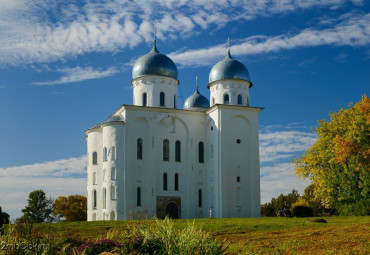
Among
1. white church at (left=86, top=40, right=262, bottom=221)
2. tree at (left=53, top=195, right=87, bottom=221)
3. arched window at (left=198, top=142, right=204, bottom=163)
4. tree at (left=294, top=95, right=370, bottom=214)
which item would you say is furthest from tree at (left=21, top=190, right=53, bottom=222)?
tree at (left=294, top=95, right=370, bottom=214)

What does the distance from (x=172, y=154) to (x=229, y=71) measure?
8.15 meters

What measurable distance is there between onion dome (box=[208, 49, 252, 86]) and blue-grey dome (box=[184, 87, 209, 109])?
5.79 m

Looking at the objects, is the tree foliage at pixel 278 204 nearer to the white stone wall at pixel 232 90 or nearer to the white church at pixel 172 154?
the white church at pixel 172 154

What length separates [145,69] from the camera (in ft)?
116

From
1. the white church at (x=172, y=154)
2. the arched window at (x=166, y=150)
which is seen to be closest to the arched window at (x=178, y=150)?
the white church at (x=172, y=154)

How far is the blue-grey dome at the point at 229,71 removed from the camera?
117 ft

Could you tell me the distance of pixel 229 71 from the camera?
35656 mm

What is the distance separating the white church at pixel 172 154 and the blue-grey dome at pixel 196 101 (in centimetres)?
647

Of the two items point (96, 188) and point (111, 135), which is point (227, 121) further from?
point (96, 188)

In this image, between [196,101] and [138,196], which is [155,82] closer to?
[196,101]

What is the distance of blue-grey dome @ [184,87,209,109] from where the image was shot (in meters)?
42.2

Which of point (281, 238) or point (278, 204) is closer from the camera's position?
point (281, 238)

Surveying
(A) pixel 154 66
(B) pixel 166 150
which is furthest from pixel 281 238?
(A) pixel 154 66

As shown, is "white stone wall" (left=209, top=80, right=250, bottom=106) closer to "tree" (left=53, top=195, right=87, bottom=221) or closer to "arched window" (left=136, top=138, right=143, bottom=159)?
"arched window" (left=136, top=138, right=143, bottom=159)
